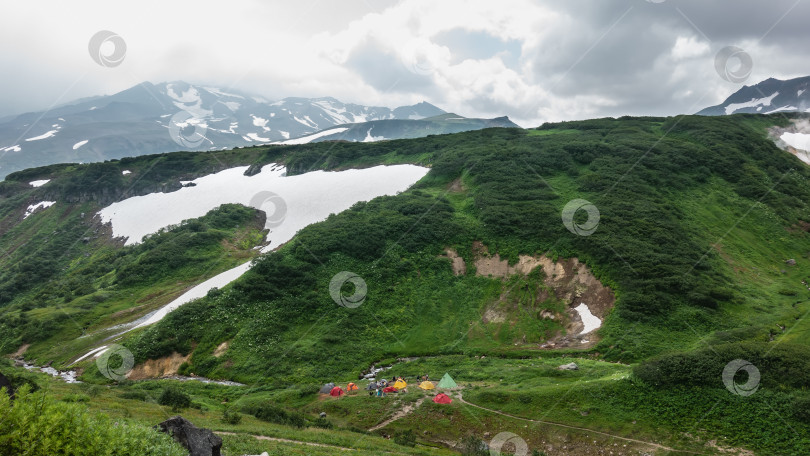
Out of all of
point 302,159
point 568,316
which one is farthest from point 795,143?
point 302,159

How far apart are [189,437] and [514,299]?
41964 mm

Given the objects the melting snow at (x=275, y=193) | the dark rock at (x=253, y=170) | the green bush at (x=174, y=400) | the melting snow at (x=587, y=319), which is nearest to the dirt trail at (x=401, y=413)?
the green bush at (x=174, y=400)

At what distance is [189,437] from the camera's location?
11.9 meters

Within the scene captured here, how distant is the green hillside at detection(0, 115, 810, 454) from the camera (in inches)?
1049

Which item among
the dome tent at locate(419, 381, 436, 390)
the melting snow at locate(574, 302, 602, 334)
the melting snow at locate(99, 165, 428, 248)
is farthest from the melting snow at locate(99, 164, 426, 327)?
the dome tent at locate(419, 381, 436, 390)

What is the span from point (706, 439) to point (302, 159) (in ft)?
329

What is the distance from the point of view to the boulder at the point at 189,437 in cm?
1156

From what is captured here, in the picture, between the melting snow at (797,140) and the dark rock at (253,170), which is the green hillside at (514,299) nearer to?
the melting snow at (797,140)

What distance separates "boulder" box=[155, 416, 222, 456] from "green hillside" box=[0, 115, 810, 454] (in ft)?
43.5

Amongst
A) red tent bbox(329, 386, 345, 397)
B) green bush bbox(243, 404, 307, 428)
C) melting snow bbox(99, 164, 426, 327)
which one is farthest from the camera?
melting snow bbox(99, 164, 426, 327)

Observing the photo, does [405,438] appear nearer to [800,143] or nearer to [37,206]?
[800,143]

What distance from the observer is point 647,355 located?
35.9 metres

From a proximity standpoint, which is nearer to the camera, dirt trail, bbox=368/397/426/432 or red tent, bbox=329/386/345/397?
dirt trail, bbox=368/397/426/432

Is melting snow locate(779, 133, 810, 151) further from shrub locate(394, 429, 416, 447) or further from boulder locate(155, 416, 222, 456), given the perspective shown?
boulder locate(155, 416, 222, 456)
